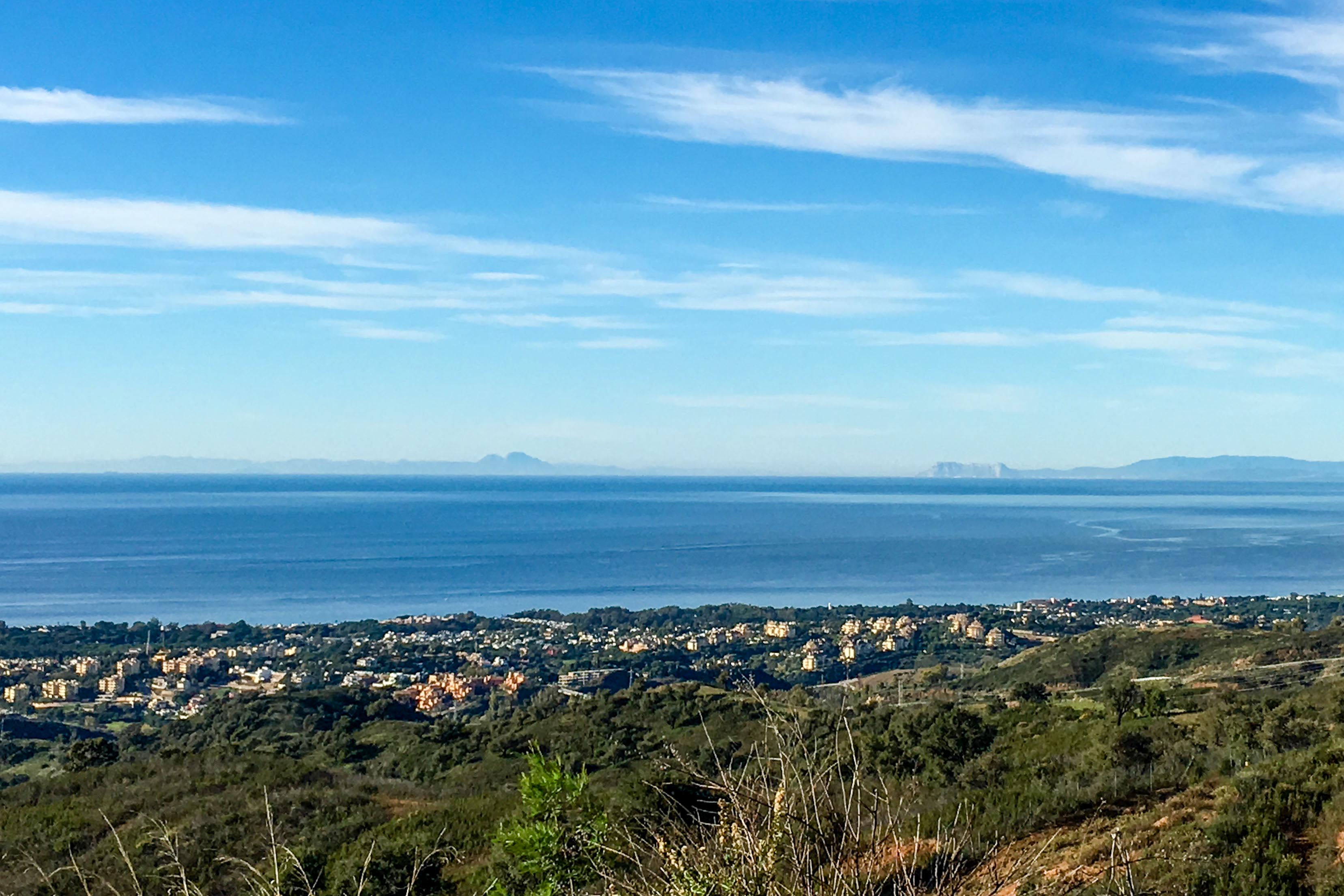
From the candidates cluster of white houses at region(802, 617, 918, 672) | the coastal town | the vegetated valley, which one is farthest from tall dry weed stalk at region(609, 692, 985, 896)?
cluster of white houses at region(802, 617, 918, 672)

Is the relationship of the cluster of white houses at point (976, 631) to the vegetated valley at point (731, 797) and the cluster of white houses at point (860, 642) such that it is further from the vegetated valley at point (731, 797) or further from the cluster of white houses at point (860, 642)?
the vegetated valley at point (731, 797)

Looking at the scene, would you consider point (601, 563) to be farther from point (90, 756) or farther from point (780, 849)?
point (780, 849)

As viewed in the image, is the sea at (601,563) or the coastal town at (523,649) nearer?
the coastal town at (523,649)

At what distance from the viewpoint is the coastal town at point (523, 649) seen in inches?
1841

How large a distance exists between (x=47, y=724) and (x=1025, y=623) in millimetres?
48426

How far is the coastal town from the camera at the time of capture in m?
46.8

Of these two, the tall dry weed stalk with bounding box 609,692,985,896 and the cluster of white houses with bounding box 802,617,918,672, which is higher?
the tall dry weed stalk with bounding box 609,692,985,896

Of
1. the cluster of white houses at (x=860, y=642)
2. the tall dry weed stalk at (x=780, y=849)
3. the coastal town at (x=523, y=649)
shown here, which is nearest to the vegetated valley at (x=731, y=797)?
the tall dry weed stalk at (x=780, y=849)

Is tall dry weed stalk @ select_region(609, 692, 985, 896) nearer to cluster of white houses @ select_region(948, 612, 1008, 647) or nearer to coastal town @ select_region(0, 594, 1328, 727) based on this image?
coastal town @ select_region(0, 594, 1328, 727)

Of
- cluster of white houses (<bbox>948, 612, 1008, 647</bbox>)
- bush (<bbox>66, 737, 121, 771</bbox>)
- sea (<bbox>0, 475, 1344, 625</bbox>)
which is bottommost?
sea (<bbox>0, 475, 1344, 625</bbox>)

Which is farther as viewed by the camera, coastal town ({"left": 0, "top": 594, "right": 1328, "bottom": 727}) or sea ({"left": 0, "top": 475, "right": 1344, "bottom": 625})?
sea ({"left": 0, "top": 475, "right": 1344, "bottom": 625})

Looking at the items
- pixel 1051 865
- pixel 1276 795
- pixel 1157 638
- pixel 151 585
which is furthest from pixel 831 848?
pixel 151 585

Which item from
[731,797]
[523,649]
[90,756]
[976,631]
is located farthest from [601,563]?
[731,797]

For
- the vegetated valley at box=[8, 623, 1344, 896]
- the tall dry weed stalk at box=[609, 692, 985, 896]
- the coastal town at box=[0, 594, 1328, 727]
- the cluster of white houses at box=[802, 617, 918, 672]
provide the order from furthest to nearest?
1. the cluster of white houses at box=[802, 617, 918, 672]
2. the coastal town at box=[0, 594, 1328, 727]
3. the vegetated valley at box=[8, 623, 1344, 896]
4. the tall dry weed stalk at box=[609, 692, 985, 896]
